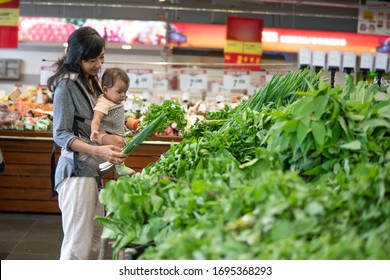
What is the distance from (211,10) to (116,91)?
907cm

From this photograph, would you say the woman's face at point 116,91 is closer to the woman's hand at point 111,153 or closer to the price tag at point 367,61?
the woman's hand at point 111,153

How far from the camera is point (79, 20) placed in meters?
12.4

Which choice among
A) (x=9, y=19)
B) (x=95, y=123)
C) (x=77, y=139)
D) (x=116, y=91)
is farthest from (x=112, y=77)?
(x=9, y=19)

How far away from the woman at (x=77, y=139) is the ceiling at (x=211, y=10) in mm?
7724

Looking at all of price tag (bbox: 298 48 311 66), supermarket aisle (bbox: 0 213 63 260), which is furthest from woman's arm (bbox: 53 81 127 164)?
price tag (bbox: 298 48 311 66)

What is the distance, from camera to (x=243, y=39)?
488 inches

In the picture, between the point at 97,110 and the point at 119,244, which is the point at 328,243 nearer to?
the point at 119,244

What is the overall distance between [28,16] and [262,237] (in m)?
11.6

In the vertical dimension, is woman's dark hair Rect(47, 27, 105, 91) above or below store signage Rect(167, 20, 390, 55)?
below

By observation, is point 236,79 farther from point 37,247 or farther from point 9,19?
point 37,247

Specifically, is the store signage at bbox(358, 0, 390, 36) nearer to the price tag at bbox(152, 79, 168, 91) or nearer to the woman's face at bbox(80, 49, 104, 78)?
the price tag at bbox(152, 79, 168, 91)

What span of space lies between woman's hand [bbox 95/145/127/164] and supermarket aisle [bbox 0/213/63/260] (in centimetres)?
228

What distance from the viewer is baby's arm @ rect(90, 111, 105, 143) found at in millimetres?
3736

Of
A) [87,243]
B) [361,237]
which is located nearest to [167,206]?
[361,237]
